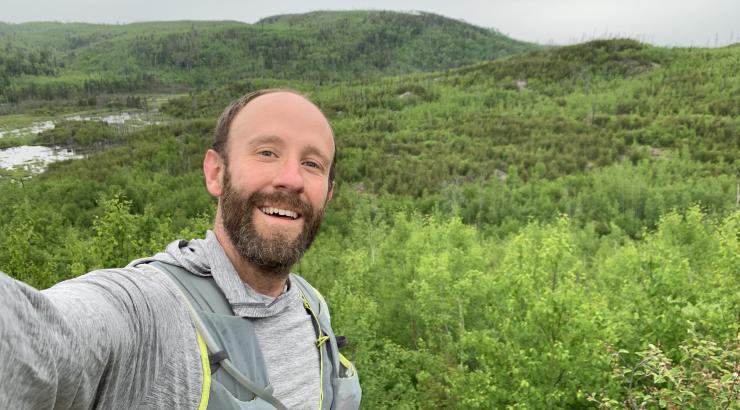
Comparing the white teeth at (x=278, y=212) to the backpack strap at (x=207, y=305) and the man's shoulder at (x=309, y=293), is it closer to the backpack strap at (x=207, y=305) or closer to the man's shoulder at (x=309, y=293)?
the backpack strap at (x=207, y=305)

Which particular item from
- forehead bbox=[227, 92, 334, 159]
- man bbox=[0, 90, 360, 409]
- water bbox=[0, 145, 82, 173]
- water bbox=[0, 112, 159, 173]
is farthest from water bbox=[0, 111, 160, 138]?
man bbox=[0, 90, 360, 409]

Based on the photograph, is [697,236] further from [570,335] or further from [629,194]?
[629,194]

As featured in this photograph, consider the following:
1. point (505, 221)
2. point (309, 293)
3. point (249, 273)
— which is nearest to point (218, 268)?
point (249, 273)

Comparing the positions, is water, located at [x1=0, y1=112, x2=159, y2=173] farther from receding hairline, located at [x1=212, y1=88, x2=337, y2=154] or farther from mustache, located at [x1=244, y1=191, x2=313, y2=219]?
Answer: mustache, located at [x1=244, y1=191, x2=313, y2=219]

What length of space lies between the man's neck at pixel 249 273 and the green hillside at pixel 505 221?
157 inches

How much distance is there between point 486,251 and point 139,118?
417ft

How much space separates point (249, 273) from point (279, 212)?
311mm

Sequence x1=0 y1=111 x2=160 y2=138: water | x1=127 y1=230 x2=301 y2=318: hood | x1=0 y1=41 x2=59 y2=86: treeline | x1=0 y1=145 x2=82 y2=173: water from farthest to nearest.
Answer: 1. x1=0 y1=41 x2=59 y2=86: treeline
2. x1=0 y1=111 x2=160 y2=138: water
3. x1=0 y1=145 x2=82 y2=173: water
4. x1=127 y1=230 x2=301 y2=318: hood

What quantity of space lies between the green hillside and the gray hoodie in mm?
3819

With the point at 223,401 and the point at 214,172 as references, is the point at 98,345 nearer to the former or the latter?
the point at 223,401

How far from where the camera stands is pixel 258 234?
204 cm

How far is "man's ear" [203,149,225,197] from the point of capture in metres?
2.24

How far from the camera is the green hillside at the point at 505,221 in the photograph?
40.3 ft

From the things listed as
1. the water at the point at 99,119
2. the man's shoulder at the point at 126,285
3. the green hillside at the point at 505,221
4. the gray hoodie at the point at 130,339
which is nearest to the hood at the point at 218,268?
the gray hoodie at the point at 130,339
